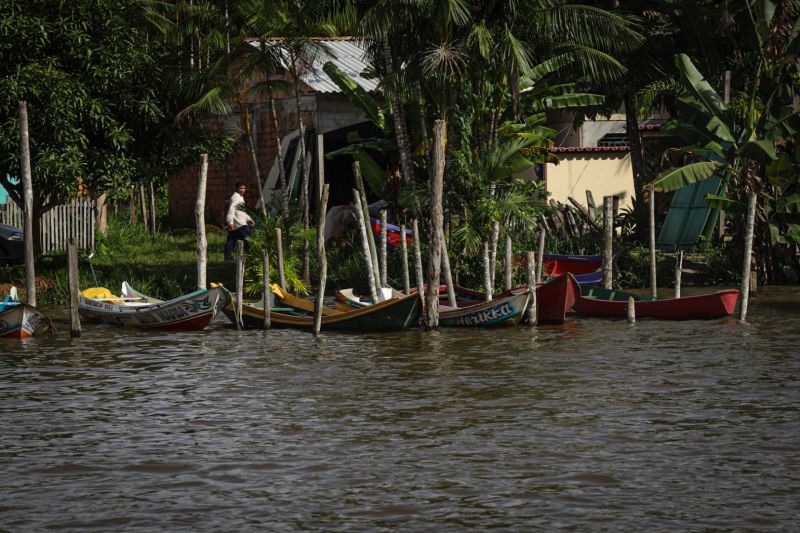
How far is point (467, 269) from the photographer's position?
24.2 m

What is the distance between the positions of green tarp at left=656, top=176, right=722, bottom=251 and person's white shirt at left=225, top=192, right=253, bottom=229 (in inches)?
348

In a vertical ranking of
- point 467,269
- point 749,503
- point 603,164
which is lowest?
point 749,503

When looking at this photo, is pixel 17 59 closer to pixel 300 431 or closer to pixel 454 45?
pixel 454 45

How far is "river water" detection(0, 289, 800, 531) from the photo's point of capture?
9.54 m

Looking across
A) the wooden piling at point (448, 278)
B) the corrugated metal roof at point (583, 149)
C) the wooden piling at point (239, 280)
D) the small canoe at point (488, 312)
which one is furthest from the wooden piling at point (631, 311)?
the corrugated metal roof at point (583, 149)

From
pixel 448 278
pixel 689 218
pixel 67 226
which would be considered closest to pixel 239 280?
pixel 448 278

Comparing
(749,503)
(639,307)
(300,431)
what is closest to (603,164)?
(639,307)

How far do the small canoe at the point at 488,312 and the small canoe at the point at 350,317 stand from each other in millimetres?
576

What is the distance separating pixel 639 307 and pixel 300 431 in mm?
10044

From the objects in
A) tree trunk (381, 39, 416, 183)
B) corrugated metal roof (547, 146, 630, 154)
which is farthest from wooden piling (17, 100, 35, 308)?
corrugated metal roof (547, 146, 630, 154)

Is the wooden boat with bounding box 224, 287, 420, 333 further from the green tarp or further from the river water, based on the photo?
the green tarp

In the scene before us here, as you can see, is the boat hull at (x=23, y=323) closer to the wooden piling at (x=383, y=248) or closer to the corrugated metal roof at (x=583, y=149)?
the wooden piling at (x=383, y=248)

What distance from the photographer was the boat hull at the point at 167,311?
20359 millimetres

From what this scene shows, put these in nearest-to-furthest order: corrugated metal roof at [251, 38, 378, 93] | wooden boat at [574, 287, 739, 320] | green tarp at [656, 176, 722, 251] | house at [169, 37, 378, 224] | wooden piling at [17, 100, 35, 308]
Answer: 1. wooden piling at [17, 100, 35, 308]
2. wooden boat at [574, 287, 739, 320]
3. green tarp at [656, 176, 722, 251]
4. corrugated metal roof at [251, 38, 378, 93]
5. house at [169, 37, 378, 224]
